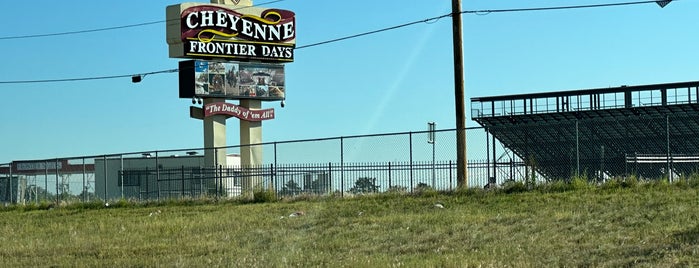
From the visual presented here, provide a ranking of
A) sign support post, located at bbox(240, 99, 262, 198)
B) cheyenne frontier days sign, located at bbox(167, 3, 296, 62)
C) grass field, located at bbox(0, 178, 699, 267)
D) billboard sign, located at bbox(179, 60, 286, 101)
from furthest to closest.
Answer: billboard sign, located at bbox(179, 60, 286, 101) < sign support post, located at bbox(240, 99, 262, 198) < cheyenne frontier days sign, located at bbox(167, 3, 296, 62) < grass field, located at bbox(0, 178, 699, 267)

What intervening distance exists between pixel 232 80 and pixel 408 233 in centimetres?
2740

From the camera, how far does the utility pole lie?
87.7 ft

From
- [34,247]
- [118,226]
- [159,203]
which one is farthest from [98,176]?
[34,247]

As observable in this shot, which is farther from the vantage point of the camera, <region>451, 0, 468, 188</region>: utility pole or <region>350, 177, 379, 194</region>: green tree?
<region>350, 177, 379, 194</region>: green tree

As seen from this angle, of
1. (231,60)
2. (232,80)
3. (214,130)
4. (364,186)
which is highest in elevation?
(231,60)

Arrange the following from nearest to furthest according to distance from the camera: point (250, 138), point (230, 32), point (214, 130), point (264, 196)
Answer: point (264, 196) < point (230, 32) < point (214, 130) < point (250, 138)

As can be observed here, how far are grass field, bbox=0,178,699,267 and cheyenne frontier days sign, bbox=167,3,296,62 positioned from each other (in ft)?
54.1

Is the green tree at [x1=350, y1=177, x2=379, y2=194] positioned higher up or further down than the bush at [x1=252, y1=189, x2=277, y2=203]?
higher up

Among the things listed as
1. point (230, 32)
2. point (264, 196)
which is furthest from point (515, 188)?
point (230, 32)

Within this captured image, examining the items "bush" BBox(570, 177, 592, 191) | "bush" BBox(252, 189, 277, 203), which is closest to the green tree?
"bush" BBox(252, 189, 277, 203)

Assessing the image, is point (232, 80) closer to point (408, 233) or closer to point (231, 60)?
point (231, 60)

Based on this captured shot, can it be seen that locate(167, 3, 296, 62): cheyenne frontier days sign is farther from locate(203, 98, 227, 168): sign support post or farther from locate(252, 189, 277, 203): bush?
locate(252, 189, 277, 203): bush

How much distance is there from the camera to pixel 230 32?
4238 centimetres

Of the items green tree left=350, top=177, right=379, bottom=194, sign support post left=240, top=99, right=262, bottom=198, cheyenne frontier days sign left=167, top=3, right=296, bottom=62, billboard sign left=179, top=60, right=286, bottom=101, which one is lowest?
green tree left=350, top=177, right=379, bottom=194
